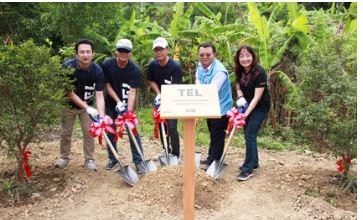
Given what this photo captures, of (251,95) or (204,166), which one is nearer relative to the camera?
(251,95)

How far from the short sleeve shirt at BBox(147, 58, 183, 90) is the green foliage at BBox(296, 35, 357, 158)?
1.49 metres

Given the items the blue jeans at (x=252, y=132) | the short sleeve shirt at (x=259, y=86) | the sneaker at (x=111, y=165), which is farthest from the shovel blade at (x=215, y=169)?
the sneaker at (x=111, y=165)

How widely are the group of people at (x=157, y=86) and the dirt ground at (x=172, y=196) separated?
0.26m

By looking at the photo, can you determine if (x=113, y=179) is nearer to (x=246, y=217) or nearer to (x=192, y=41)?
(x=246, y=217)

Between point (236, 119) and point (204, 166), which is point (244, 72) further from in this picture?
point (204, 166)

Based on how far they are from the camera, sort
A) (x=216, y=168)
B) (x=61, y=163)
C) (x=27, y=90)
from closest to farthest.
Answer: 1. (x=27, y=90)
2. (x=216, y=168)
3. (x=61, y=163)

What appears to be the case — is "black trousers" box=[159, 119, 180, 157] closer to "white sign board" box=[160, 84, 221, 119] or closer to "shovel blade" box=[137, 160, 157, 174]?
"shovel blade" box=[137, 160, 157, 174]

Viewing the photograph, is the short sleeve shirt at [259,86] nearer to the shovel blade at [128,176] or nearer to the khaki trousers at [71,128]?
the shovel blade at [128,176]

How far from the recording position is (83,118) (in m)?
5.38

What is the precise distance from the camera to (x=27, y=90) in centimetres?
455

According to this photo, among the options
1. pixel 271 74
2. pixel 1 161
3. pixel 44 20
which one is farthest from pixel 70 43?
pixel 271 74

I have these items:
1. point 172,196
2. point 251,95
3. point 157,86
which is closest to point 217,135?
point 251,95

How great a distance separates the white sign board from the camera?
371 cm

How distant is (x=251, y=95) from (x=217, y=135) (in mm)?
707
